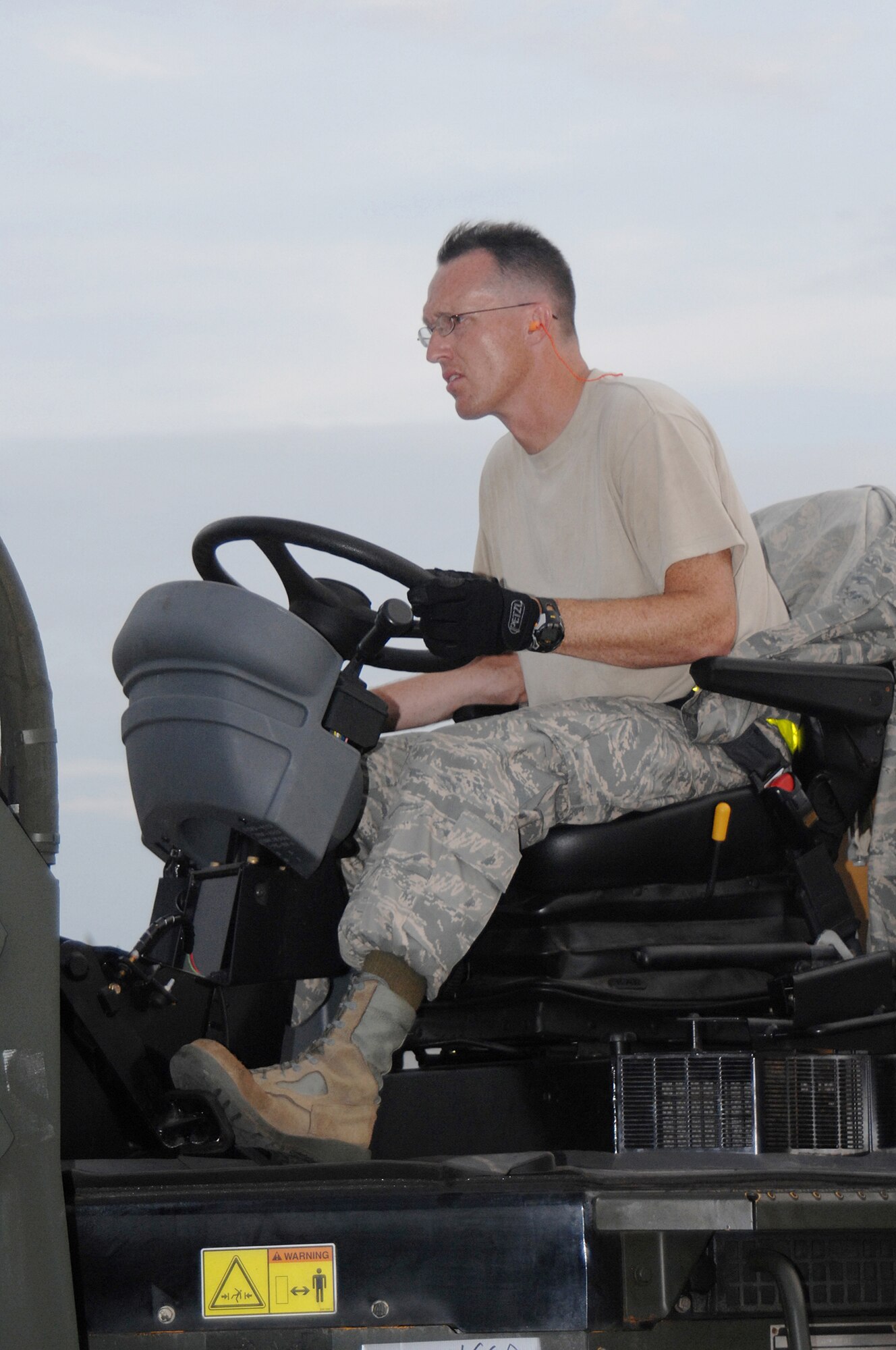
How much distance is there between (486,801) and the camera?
2.60m

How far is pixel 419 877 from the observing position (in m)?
2.50

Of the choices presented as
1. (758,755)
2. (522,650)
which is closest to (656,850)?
(758,755)

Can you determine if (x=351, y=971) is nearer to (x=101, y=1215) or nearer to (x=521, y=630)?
(x=521, y=630)

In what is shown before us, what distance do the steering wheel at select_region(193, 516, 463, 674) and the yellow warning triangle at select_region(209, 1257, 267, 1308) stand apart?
3.46ft

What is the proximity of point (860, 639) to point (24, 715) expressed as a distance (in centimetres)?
162

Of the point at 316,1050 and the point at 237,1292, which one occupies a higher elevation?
the point at 316,1050

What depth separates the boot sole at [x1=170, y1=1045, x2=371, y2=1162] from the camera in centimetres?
225

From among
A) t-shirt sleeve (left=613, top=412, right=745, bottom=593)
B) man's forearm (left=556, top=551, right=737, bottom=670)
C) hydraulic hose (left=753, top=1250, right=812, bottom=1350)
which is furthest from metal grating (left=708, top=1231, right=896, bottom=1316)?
t-shirt sleeve (left=613, top=412, right=745, bottom=593)

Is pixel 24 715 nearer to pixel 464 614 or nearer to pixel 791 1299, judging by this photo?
pixel 464 614

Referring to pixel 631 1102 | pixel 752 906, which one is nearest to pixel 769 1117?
pixel 631 1102

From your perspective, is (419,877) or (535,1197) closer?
(535,1197)

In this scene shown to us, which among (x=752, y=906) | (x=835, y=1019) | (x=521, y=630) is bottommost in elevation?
(x=835, y=1019)

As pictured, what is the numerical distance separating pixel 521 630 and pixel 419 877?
455mm

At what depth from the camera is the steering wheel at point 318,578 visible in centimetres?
257
